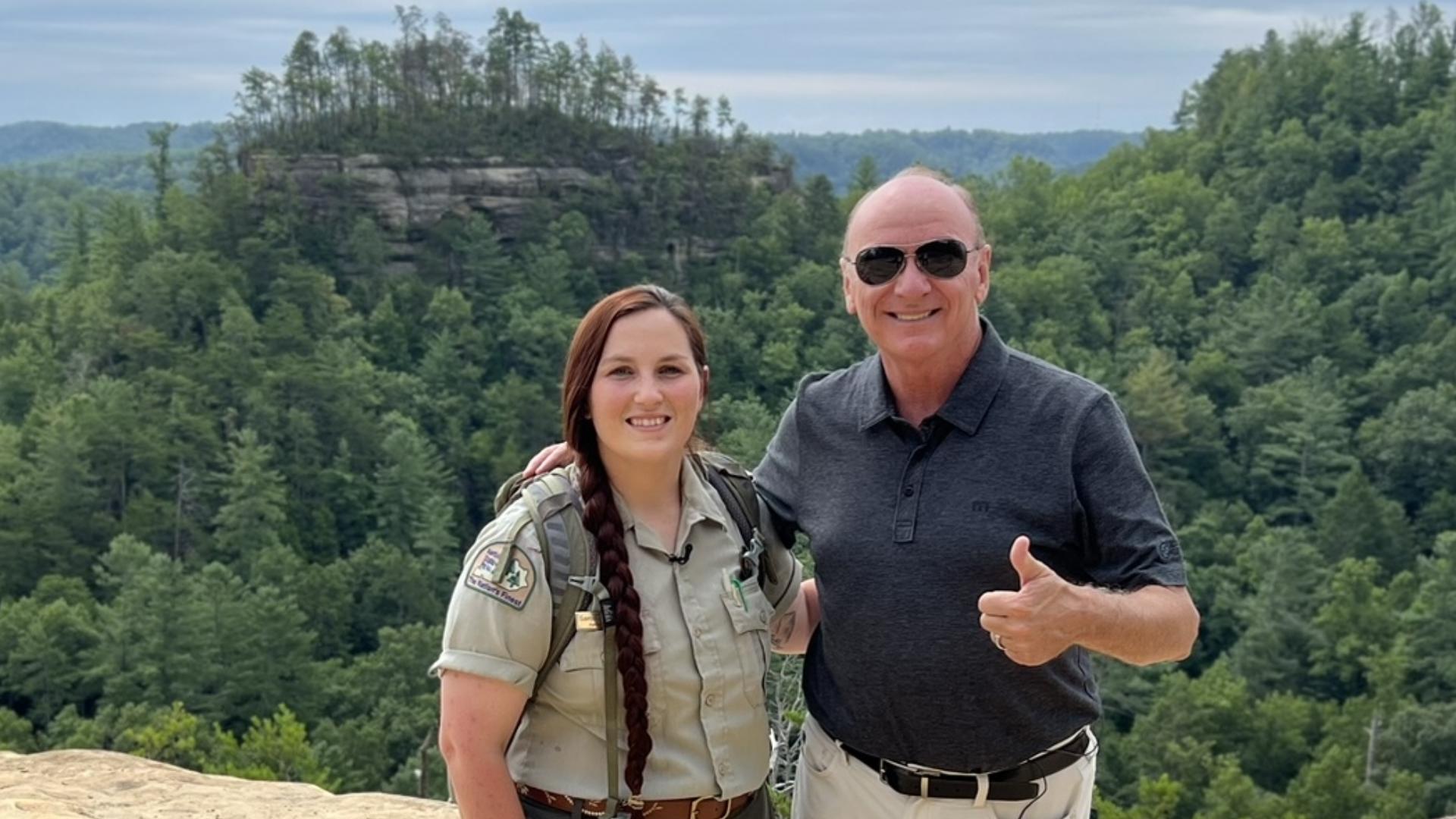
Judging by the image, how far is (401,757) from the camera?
83.3 ft

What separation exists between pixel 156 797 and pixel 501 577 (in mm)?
5526

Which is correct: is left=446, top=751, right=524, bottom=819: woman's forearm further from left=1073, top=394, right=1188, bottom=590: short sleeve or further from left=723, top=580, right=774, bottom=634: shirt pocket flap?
left=1073, top=394, right=1188, bottom=590: short sleeve

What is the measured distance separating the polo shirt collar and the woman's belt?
2.78 feet

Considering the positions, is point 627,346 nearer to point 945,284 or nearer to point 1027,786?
point 945,284

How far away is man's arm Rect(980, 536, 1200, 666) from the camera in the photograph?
8.18ft

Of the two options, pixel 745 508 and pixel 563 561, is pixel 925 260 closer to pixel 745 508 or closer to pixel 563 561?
pixel 745 508

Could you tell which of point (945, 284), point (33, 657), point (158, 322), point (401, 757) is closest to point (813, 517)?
point (945, 284)

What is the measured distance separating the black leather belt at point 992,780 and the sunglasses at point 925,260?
40.6 inches

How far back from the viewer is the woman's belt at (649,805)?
279 centimetres

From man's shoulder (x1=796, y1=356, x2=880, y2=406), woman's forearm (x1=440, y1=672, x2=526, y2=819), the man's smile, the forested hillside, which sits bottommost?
the forested hillside

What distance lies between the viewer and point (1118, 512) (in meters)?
2.82

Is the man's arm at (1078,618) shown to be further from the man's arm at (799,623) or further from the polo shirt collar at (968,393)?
the man's arm at (799,623)

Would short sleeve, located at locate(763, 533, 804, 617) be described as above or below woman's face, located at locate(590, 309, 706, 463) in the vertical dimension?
below

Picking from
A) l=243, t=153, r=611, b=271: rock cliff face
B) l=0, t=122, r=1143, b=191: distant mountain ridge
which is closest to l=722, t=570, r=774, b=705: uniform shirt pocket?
l=243, t=153, r=611, b=271: rock cliff face
